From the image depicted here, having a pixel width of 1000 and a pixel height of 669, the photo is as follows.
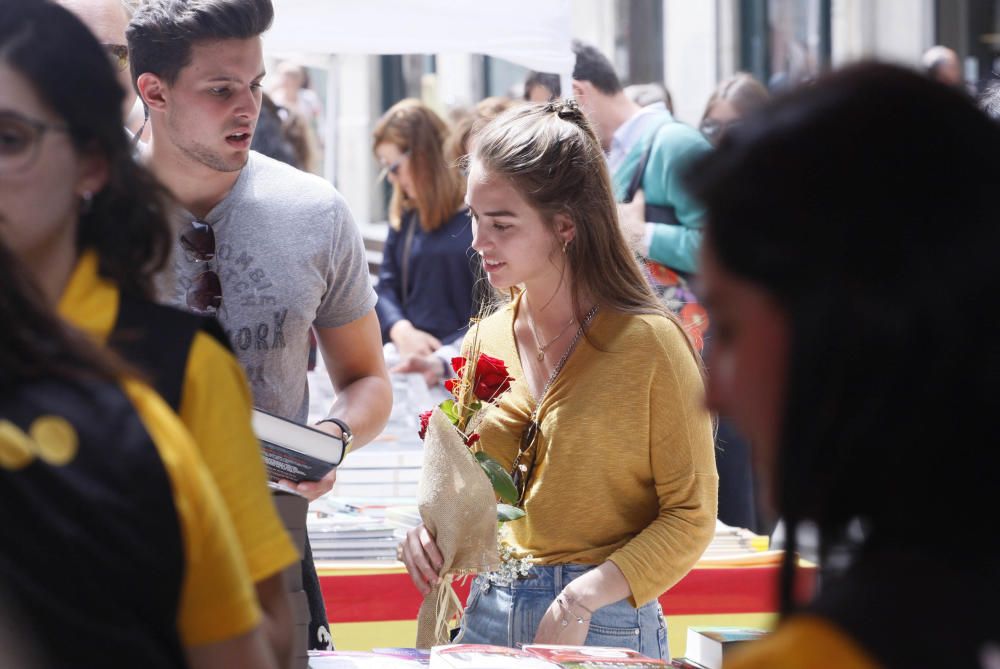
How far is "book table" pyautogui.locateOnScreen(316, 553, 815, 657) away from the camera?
3244 mm

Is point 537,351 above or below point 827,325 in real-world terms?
below

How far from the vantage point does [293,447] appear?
191cm

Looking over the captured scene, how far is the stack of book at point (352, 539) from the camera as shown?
3336mm

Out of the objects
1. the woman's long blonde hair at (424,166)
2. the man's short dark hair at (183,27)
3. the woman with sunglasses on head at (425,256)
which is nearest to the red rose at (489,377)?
the man's short dark hair at (183,27)

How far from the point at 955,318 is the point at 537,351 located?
1.67 meters

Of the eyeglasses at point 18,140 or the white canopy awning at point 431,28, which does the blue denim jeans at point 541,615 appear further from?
the white canopy awning at point 431,28

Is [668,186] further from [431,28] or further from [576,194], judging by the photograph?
[576,194]

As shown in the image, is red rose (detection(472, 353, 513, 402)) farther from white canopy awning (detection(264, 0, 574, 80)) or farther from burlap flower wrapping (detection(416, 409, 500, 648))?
white canopy awning (detection(264, 0, 574, 80))

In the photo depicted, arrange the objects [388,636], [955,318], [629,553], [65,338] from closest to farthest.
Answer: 1. [955,318]
2. [65,338]
3. [629,553]
4. [388,636]

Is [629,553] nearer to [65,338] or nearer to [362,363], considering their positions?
[362,363]

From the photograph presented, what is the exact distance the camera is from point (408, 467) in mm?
4066

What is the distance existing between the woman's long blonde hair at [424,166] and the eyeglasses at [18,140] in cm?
452

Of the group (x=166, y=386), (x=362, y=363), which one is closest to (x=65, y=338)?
(x=166, y=386)

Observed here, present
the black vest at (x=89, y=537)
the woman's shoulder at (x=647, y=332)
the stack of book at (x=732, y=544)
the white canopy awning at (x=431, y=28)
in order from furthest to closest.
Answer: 1. the white canopy awning at (x=431, y=28)
2. the stack of book at (x=732, y=544)
3. the woman's shoulder at (x=647, y=332)
4. the black vest at (x=89, y=537)
